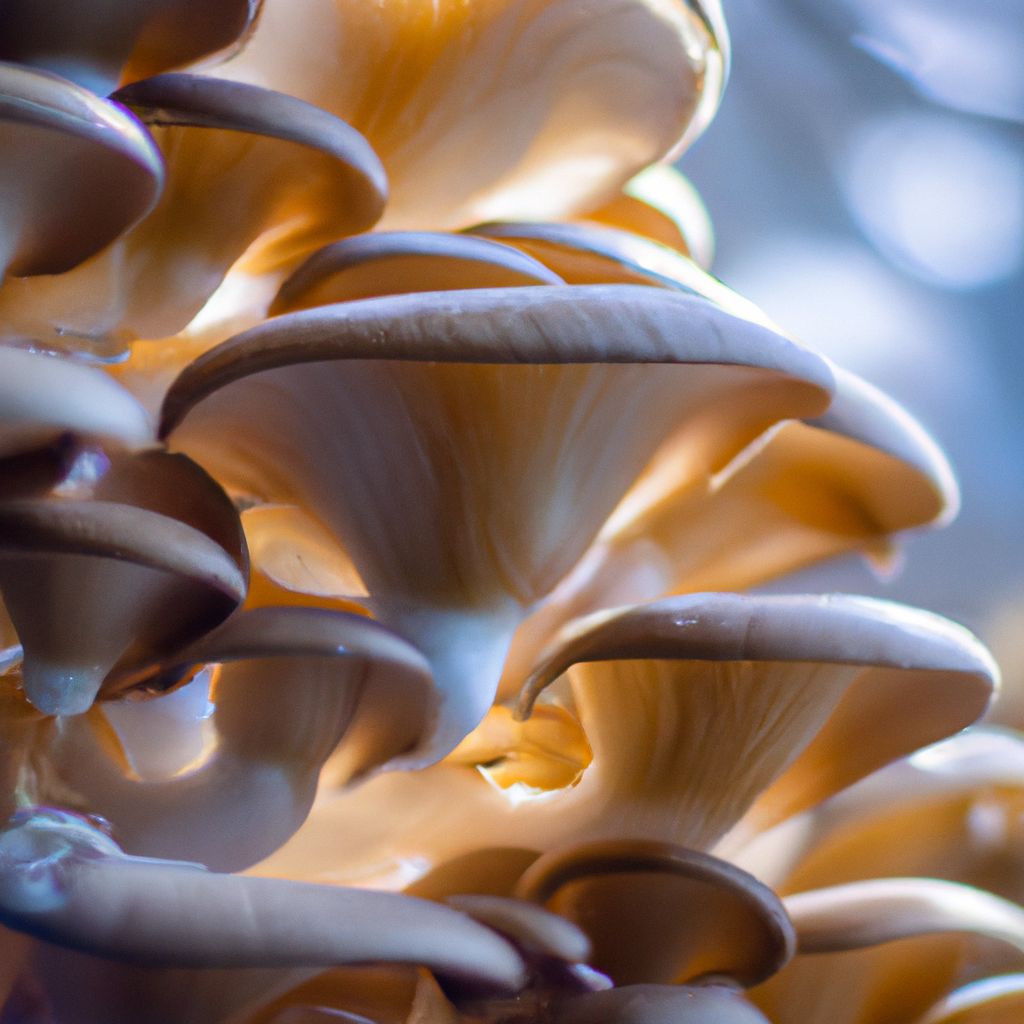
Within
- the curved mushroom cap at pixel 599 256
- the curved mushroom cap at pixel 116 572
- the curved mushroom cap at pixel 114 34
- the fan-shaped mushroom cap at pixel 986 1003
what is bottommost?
the fan-shaped mushroom cap at pixel 986 1003

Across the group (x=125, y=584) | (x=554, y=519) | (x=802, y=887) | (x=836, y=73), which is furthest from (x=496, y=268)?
(x=836, y=73)

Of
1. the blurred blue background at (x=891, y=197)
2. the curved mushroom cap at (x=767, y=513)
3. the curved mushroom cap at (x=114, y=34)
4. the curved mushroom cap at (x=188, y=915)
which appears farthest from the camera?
the blurred blue background at (x=891, y=197)

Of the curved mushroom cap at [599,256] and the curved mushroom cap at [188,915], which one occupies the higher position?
the curved mushroom cap at [599,256]

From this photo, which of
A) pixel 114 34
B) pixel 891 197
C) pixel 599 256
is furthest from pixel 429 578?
pixel 891 197

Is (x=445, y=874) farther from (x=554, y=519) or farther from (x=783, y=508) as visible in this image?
(x=783, y=508)

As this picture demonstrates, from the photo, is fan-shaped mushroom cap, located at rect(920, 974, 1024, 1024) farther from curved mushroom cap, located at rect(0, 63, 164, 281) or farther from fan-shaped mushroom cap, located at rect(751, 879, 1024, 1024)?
curved mushroom cap, located at rect(0, 63, 164, 281)

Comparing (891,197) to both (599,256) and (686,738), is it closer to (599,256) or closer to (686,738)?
(599,256)

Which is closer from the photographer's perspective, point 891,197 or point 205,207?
point 205,207

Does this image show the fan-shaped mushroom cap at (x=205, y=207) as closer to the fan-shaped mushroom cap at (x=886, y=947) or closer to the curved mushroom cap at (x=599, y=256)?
the curved mushroom cap at (x=599, y=256)

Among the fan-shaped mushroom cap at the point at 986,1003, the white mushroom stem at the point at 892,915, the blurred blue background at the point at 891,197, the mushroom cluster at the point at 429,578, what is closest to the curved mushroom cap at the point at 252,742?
the mushroom cluster at the point at 429,578

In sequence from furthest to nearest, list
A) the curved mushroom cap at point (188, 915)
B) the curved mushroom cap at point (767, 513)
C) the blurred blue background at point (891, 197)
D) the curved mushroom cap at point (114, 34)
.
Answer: the blurred blue background at point (891, 197), the curved mushroom cap at point (767, 513), the curved mushroom cap at point (114, 34), the curved mushroom cap at point (188, 915)
